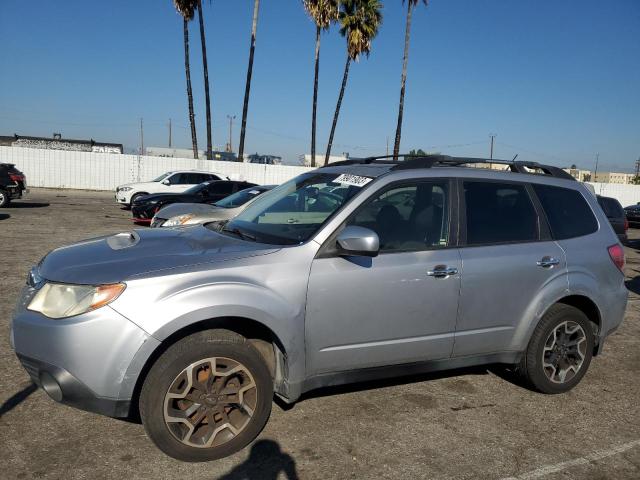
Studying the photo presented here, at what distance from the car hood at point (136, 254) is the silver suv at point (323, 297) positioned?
1cm

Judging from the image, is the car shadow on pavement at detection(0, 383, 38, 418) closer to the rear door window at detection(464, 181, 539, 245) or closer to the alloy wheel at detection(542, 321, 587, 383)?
the rear door window at detection(464, 181, 539, 245)

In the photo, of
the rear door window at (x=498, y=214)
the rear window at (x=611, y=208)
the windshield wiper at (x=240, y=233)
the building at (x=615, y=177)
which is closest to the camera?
the windshield wiper at (x=240, y=233)

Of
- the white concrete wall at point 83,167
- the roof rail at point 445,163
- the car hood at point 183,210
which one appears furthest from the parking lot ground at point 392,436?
the white concrete wall at point 83,167

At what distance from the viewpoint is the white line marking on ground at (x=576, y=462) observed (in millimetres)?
3119

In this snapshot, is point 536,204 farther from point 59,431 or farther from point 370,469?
point 59,431

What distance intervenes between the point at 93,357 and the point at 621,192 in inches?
1649

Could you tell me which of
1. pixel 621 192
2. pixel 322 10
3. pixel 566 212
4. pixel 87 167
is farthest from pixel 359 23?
pixel 566 212

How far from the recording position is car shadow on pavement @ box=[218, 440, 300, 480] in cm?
294

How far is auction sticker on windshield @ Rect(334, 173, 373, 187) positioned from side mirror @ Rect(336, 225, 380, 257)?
1.86 feet

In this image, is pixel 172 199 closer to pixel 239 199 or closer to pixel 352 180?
pixel 239 199

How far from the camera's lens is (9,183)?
17531mm

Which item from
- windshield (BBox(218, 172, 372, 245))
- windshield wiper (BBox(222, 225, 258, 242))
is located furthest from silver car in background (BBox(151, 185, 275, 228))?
windshield wiper (BBox(222, 225, 258, 242))

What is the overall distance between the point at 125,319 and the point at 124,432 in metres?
0.97

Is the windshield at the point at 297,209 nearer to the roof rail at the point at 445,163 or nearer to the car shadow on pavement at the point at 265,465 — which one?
the roof rail at the point at 445,163
